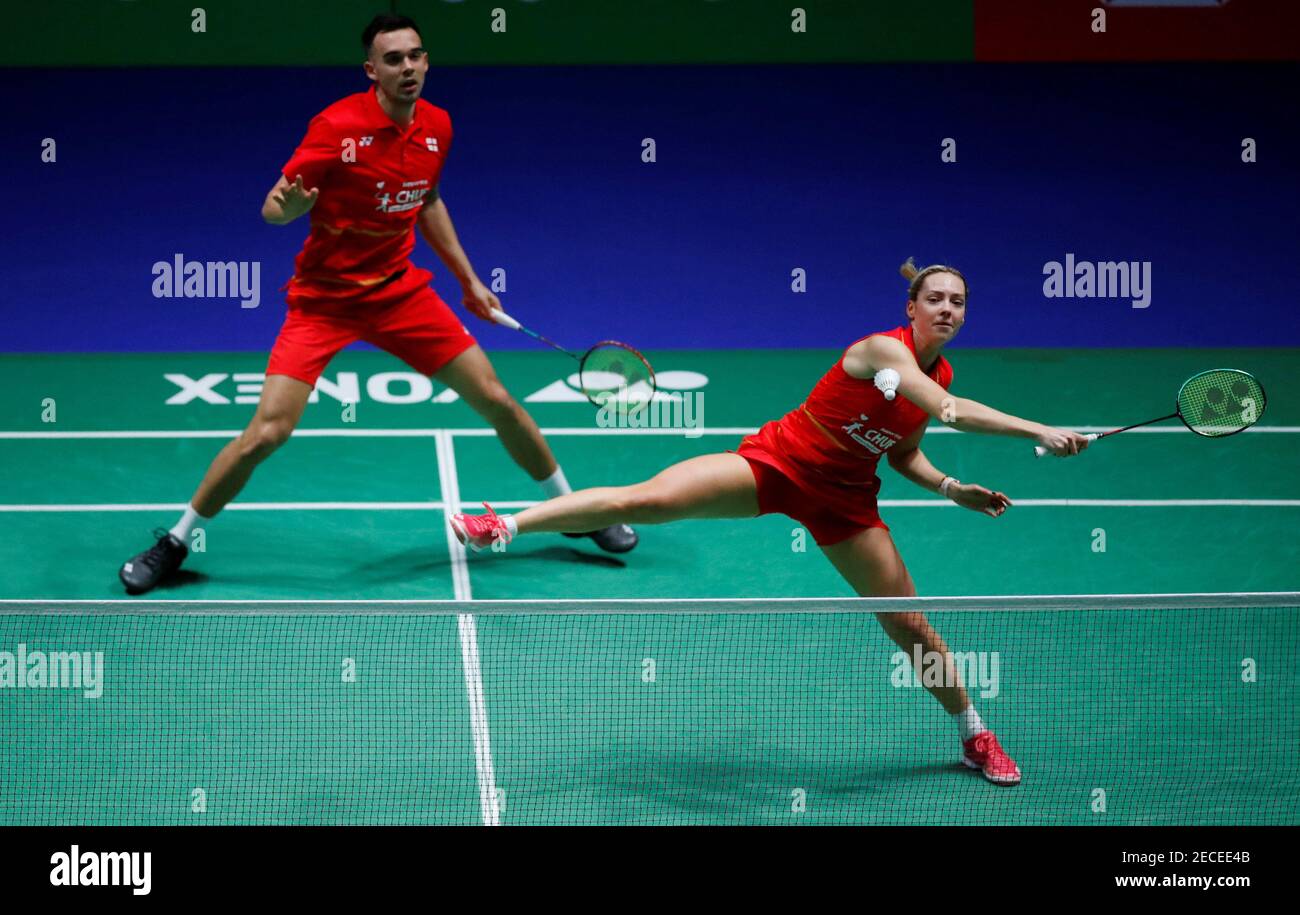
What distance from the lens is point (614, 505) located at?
6.56 meters

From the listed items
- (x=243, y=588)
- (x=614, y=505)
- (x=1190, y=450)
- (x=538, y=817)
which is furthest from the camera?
(x=1190, y=450)

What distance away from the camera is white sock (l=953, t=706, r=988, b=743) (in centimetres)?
651

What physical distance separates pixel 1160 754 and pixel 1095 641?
37.0 inches

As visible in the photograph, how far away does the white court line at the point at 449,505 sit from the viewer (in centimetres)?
927

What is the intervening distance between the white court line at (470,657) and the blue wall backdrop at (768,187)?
238 centimetres

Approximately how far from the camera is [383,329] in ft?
27.2

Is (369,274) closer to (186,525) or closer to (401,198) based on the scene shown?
(401,198)

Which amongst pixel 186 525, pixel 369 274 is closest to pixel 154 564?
pixel 186 525

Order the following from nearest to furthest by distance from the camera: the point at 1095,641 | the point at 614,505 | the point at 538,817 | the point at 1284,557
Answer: the point at 538,817 → the point at 614,505 → the point at 1095,641 → the point at 1284,557

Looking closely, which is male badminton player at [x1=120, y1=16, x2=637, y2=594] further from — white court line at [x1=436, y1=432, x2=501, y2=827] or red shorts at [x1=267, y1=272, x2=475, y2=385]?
white court line at [x1=436, y1=432, x2=501, y2=827]

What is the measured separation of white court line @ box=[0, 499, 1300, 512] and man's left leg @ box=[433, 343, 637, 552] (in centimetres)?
66

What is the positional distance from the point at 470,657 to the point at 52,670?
1561mm
